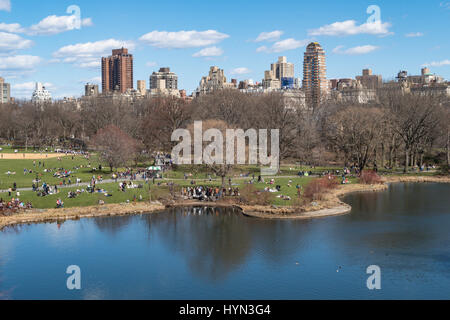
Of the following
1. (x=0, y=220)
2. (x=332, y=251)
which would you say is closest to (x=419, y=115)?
(x=332, y=251)

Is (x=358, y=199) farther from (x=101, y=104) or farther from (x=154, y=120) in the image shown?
(x=101, y=104)

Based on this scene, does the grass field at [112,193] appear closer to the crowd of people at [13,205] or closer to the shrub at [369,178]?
the crowd of people at [13,205]

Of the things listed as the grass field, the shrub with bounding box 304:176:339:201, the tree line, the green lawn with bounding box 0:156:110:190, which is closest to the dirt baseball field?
the green lawn with bounding box 0:156:110:190

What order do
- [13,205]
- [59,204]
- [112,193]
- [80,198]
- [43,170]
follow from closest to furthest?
[13,205], [59,204], [80,198], [112,193], [43,170]

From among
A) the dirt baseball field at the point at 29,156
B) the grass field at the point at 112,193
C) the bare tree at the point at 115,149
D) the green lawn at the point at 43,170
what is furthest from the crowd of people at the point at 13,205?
the dirt baseball field at the point at 29,156

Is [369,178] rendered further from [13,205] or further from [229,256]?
[13,205]

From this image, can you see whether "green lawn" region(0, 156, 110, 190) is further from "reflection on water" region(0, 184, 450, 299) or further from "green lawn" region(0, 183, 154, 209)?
"reflection on water" region(0, 184, 450, 299)

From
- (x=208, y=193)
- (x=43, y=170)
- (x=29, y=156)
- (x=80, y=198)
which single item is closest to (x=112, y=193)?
(x=80, y=198)

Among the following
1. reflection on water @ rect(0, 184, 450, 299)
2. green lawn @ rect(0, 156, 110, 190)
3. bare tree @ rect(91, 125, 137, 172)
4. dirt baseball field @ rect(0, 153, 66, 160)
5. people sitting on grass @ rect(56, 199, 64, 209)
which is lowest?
reflection on water @ rect(0, 184, 450, 299)
